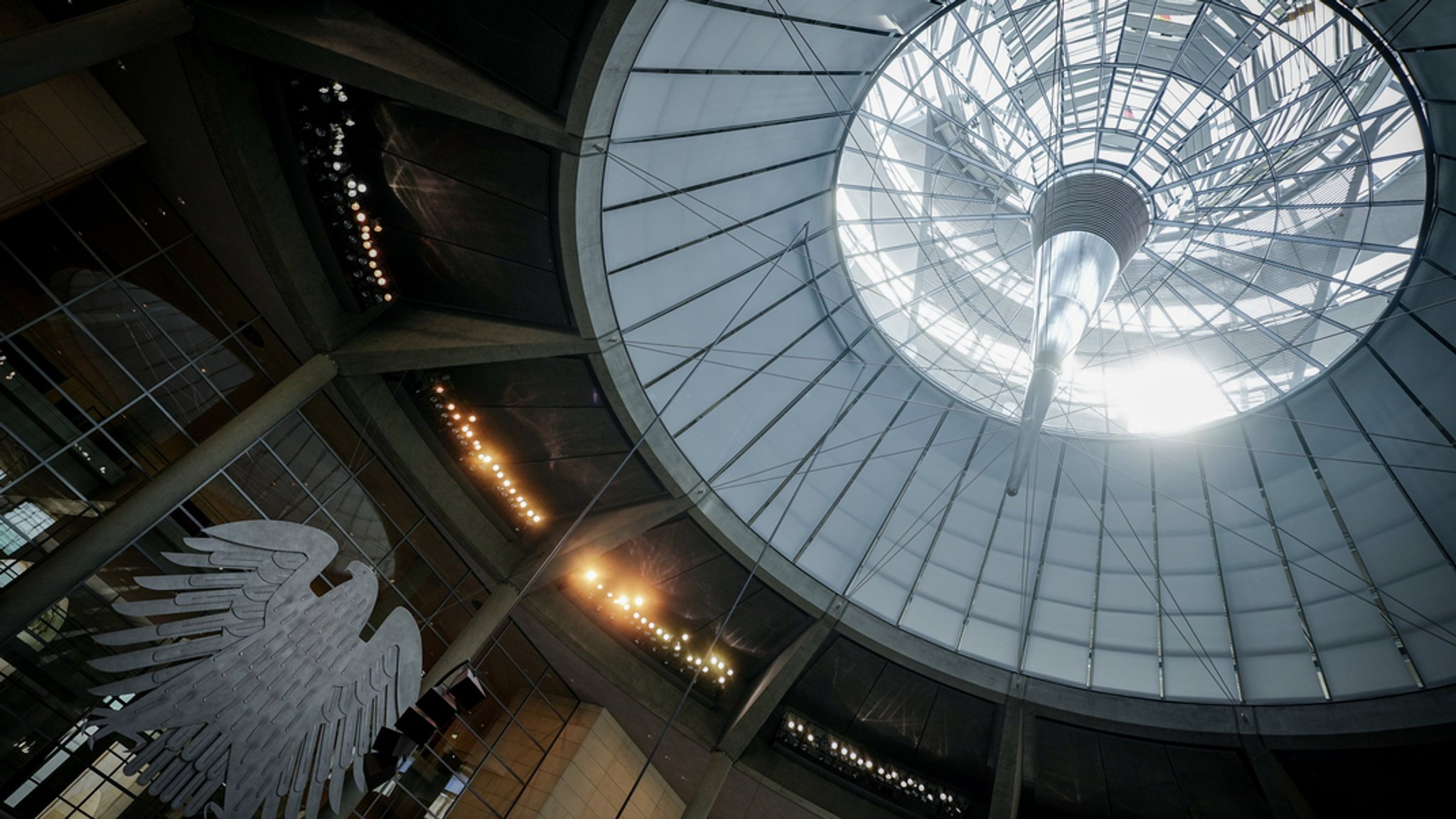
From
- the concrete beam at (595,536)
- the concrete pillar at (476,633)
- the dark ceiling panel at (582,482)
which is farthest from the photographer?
the dark ceiling panel at (582,482)

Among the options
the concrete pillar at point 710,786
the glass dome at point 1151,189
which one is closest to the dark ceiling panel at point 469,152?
the glass dome at point 1151,189

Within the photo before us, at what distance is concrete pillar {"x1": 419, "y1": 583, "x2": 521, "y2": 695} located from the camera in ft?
63.4

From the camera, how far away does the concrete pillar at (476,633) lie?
761 inches

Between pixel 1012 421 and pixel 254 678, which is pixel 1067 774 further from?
pixel 254 678

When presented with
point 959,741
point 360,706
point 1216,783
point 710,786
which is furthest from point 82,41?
point 1216,783

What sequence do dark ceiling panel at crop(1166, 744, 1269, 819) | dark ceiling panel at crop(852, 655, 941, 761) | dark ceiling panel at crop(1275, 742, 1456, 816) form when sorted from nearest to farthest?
dark ceiling panel at crop(1275, 742, 1456, 816), dark ceiling panel at crop(1166, 744, 1269, 819), dark ceiling panel at crop(852, 655, 941, 761)

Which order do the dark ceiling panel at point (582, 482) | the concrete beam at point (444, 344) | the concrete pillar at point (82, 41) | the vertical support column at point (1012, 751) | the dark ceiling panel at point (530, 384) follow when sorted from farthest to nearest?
the vertical support column at point (1012, 751), the dark ceiling panel at point (582, 482), the dark ceiling panel at point (530, 384), the concrete beam at point (444, 344), the concrete pillar at point (82, 41)

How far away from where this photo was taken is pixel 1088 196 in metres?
18.7

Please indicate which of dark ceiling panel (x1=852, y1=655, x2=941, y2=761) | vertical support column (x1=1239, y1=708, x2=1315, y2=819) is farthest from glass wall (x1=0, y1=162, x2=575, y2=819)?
vertical support column (x1=1239, y1=708, x2=1315, y2=819)

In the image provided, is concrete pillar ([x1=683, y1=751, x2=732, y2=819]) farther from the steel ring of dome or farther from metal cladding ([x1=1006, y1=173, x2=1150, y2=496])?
metal cladding ([x1=1006, y1=173, x2=1150, y2=496])

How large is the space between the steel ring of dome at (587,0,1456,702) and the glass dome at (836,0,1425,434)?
17 centimetres

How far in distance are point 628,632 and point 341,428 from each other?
33.0 feet

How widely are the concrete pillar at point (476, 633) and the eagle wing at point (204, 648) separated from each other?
6.09 m

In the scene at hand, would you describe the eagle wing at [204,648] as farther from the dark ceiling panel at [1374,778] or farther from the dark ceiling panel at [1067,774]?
the dark ceiling panel at [1374,778]
